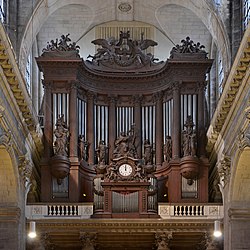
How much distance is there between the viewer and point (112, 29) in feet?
147

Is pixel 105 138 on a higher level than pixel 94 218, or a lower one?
higher

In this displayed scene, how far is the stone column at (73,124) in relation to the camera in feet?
127

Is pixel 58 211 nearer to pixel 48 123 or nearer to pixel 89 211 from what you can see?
pixel 89 211

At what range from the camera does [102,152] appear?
130ft

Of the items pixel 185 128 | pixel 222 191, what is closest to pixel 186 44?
pixel 185 128

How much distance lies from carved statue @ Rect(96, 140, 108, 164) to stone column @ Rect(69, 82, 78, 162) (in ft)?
3.75

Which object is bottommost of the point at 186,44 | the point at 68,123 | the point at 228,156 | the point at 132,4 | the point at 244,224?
the point at 244,224

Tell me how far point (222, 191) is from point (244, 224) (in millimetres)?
2076

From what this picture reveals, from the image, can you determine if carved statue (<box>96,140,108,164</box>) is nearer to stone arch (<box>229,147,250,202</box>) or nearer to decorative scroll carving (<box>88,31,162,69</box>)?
decorative scroll carving (<box>88,31,162,69</box>)

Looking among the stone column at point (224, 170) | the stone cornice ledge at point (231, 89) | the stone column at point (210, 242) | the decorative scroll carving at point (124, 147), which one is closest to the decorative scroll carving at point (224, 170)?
the stone column at point (224, 170)

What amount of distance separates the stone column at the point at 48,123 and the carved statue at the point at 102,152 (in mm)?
1957

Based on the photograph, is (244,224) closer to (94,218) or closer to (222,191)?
(222,191)

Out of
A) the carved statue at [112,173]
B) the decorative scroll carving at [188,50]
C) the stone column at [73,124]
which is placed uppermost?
the decorative scroll carving at [188,50]

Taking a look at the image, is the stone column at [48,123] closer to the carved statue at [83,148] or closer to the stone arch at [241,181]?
the carved statue at [83,148]
